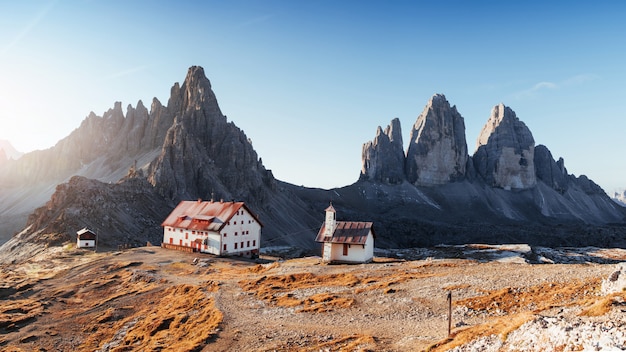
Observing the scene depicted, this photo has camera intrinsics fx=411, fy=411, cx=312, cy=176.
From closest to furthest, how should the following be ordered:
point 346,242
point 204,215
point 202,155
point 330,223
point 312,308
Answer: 1. point 312,308
2. point 346,242
3. point 330,223
4. point 204,215
5. point 202,155

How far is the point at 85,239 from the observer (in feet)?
240

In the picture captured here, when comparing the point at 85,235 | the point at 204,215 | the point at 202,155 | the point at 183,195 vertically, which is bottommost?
the point at 85,235

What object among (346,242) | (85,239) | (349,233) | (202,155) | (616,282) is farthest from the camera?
(202,155)

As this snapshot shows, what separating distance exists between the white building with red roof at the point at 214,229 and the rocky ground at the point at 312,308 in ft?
31.2

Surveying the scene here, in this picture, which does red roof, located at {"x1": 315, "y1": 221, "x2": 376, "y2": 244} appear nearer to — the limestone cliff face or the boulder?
the boulder

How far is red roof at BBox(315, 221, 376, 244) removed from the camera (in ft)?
178

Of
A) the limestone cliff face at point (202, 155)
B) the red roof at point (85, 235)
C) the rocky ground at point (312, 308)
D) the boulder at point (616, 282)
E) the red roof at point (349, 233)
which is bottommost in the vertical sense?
the rocky ground at point (312, 308)

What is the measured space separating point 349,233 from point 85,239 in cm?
4885

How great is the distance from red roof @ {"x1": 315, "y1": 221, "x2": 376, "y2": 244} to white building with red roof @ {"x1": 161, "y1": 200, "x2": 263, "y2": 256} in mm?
18318

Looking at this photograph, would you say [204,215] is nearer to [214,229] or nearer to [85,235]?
[214,229]

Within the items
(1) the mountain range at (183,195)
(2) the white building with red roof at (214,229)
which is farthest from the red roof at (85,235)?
(2) the white building with red roof at (214,229)

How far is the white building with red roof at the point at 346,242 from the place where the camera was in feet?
178

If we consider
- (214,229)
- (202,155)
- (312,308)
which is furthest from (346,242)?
(202,155)

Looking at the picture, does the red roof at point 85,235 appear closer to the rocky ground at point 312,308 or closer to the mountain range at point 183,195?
the mountain range at point 183,195
